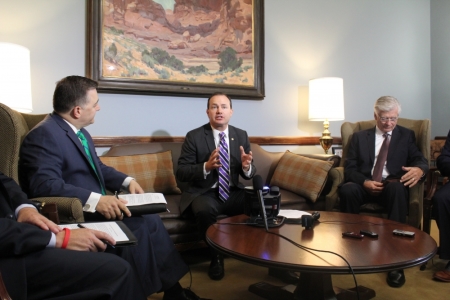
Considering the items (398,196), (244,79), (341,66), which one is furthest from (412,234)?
(341,66)

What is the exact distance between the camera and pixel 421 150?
2.82m

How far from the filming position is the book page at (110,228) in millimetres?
1333

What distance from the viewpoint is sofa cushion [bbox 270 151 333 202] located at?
2730 millimetres

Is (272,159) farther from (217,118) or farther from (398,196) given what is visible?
(398,196)

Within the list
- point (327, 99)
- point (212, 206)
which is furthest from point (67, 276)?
point (327, 99)

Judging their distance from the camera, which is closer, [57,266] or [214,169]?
[57,266]

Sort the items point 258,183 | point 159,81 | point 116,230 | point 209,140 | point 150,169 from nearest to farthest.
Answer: point 116,230, point 258,183, point 209,140, point 150,169, point 159,81

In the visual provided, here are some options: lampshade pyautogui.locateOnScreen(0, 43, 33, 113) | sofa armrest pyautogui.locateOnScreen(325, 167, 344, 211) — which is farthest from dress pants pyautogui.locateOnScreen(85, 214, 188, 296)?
sofa armrest pyautogui.locateOnScreen(325, 167, 344, 211)

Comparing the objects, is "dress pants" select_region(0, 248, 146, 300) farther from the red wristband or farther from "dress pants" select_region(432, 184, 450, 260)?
"dress pants" select_region(432, 184, 450, 260)

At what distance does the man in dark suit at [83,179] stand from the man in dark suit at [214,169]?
48 centimetres

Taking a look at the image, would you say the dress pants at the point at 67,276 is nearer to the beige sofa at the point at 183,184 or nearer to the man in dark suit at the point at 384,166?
the beige sofa at the point at 183,184

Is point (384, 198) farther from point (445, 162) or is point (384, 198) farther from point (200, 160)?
point (200, 160)

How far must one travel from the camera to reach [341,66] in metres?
4.05

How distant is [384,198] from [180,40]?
208cm
